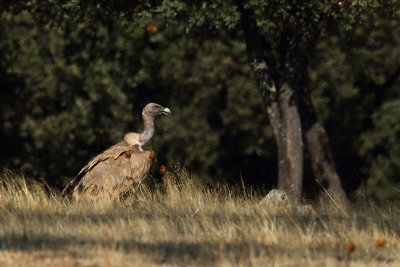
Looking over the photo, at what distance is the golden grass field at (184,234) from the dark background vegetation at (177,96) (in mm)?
11427

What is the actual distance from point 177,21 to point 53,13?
5275 millimetres

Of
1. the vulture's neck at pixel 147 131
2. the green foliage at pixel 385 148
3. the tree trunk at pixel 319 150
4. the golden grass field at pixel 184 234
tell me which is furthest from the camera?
the green foliage at pixel 385 148

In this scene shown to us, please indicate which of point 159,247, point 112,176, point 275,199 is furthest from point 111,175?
point 159,247

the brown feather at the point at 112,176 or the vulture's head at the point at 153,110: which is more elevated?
the vulture's head at the point at 153,110

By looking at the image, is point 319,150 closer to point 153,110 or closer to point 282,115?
point 282,115

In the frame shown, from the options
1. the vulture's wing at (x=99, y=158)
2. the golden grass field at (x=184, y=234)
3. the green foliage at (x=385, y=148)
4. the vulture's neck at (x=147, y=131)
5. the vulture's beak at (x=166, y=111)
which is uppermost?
the vulture's beak at (x=166, y=111)

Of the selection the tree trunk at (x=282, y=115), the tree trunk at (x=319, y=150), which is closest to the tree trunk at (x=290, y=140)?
the tree trunk at (x=282, y=115)

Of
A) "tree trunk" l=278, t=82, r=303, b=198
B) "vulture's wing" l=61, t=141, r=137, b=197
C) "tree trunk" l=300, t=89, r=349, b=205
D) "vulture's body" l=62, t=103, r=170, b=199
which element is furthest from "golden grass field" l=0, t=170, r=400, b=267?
"tree trunk" l=300, t=89, r=349, b=205

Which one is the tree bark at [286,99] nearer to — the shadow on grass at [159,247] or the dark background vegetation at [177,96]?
the dark background vegetation at [177,96]

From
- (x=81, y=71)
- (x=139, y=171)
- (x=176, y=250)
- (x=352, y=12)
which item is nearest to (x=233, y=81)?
(x=81, y=71)

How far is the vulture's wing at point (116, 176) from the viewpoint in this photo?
12.9 meters

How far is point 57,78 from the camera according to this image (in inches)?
925

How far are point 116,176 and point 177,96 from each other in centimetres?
1099

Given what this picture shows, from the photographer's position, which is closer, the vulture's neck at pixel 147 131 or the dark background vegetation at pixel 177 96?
the vulture's neck at pixel 147 131
